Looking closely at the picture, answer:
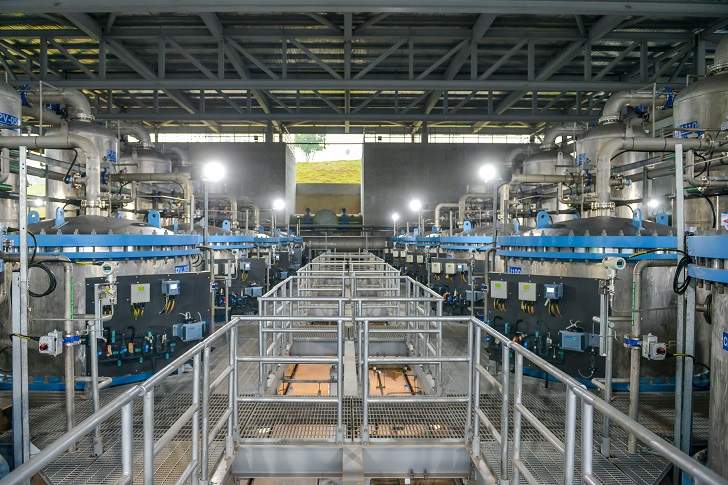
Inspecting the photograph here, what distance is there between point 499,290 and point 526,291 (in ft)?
1.44

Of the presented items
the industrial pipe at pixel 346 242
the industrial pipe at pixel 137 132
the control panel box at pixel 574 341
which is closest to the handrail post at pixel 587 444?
the control panel box at pixel 574 341

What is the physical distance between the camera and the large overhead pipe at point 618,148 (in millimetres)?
5352

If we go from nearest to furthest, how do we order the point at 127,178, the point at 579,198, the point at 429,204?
1. the point at 579,198
2. the point at 127,178
3. the point at 429,204

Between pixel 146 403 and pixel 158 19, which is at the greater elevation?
pixel 158 19

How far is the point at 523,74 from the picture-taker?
1531 centimetres

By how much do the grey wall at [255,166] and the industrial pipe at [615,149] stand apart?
51.5ft

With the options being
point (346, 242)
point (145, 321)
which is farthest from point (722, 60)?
point (346, 242)

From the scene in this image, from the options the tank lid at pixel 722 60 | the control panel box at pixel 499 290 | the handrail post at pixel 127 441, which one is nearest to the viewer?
the handrail post at pixel 127 441

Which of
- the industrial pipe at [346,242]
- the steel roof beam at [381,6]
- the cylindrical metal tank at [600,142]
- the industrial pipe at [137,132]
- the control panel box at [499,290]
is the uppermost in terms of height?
the steel roof beam at [381,6]

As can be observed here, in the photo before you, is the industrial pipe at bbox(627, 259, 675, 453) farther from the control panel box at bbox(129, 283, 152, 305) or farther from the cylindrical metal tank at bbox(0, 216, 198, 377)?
the control panel box at bbox(129, 283, 152, 305)

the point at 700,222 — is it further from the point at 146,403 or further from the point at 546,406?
the point at 146,403

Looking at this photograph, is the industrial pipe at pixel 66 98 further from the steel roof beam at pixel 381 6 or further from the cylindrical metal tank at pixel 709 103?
the cylindrical metal tank at pixel 709 103

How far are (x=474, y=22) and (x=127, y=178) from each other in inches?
359

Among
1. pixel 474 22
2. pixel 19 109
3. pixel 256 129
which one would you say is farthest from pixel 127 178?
pixel 256 129
